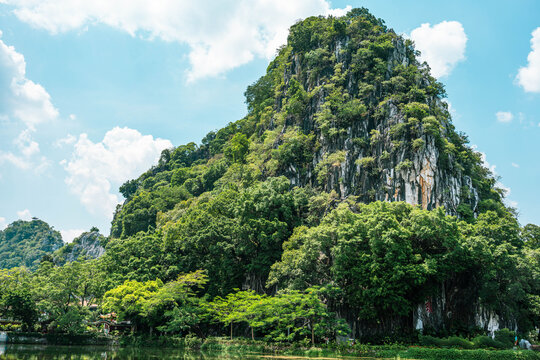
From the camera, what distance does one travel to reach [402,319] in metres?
25.8

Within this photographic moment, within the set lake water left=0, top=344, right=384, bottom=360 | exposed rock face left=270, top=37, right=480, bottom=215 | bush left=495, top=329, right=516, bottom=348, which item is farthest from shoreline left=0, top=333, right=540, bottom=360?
exposed rock face left=270, top=37, right=480, bottom=215

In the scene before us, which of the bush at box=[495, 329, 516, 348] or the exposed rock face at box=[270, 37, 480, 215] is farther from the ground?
the exposed rock face at box=[270, 37, 480, 215]

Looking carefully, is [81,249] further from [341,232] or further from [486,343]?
[486,343]

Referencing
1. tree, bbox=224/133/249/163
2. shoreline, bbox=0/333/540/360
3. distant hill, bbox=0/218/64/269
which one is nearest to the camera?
shoreline, bbox=0/333/540/360

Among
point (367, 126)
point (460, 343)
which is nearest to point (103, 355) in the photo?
point (460, 343)

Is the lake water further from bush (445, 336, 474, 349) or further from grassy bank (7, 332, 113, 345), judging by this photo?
bush (445, 336, 474, 349)

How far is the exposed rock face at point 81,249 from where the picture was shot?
8794 centimetres

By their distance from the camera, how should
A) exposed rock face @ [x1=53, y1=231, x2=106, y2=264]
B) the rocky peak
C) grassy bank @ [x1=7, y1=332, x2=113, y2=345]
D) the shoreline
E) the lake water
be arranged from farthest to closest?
exposed rock face @ [x1=53, y1=231, x2=106, y2=264] < the rocky peak < grassy bank @ [x1=7, y1=332, x2=113, y2=345] < the lake water < the shoreline

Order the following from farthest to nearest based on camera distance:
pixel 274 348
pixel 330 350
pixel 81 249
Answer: pixel 81 249 < pixel 274 348 < pixel 330 350

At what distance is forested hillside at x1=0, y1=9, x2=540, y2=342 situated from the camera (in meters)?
24.7

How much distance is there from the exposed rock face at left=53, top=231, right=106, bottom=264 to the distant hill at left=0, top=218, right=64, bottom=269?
28.7 meters

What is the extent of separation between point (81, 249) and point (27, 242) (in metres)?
44.4

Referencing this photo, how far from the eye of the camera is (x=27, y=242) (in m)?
123

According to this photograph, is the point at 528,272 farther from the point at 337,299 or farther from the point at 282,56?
the point at 282,56
